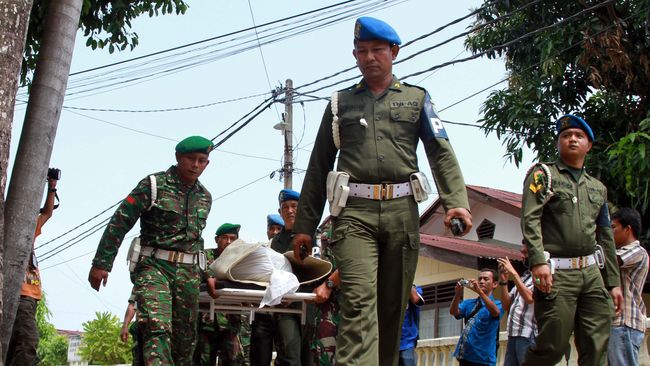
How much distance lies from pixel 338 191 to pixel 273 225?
16.2ft

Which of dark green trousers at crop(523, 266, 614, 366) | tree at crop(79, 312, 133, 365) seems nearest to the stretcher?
dark green trousers at crop(523, 266, 614, 366)

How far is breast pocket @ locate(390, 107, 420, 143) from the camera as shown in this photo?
569 cm

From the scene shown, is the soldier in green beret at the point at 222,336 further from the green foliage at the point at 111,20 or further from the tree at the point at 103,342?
the tree at the point at 103,342

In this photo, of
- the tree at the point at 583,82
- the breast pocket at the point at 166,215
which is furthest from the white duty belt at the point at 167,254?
the tree at the point at 583,82

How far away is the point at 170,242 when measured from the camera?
734 cm

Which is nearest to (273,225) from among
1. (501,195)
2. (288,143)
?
(501,195)

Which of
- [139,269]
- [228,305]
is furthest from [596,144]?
[139,269]

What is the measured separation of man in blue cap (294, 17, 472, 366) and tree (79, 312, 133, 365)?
1038 inches

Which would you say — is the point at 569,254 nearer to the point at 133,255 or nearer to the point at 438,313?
the point at 133,255

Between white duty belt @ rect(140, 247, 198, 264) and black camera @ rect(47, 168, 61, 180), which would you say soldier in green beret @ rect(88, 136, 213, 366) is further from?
black camera @ rect(47, 168, 61, 180)

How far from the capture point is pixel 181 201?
751 cm

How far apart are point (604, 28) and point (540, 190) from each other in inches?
475

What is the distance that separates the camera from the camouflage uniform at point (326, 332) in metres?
7.75

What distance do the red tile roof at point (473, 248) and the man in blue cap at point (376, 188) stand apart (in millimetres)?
12670
